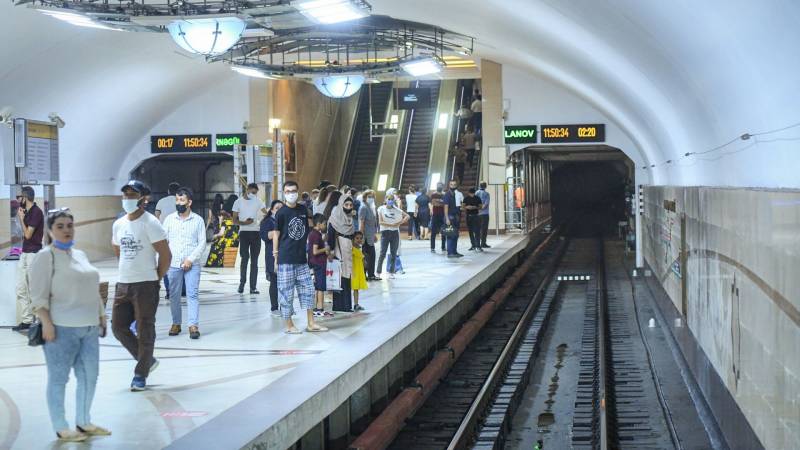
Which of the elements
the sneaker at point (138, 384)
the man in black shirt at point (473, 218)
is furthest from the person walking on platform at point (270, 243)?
the man in black shirt at point (473, 218)

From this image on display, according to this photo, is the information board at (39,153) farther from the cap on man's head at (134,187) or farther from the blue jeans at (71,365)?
the blue jeans at (71,365)

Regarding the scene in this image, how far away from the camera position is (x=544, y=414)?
39.5ft

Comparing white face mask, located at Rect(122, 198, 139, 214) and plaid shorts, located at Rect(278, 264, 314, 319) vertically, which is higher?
white face mask, located at Rect(122, 198, 139, 214)

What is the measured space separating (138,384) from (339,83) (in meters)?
13.3

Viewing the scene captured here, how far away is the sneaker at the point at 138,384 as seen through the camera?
8305 millimetres

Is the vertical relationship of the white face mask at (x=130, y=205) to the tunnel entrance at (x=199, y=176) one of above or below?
below

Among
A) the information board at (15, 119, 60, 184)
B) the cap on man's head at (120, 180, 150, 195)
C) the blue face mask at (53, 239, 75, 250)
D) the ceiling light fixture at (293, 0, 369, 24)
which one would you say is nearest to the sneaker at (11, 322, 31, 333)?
the information board at (15, 119, 60, 184)

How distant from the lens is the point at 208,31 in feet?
44.8

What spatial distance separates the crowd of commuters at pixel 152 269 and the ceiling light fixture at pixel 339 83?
395cm

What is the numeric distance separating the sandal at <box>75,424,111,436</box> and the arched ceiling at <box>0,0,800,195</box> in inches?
176

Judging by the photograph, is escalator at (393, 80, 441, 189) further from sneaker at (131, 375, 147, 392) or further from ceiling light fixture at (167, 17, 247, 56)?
sneaker at (131, 375, 147, 392)

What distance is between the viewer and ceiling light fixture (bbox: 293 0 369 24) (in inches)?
494

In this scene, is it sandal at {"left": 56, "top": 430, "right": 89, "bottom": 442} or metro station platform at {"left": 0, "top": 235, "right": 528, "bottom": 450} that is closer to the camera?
sandal at {"left": 56, "top": 430, "right": 89, "bottom": 442}

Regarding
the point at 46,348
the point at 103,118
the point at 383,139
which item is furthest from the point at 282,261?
the point at 383,139
